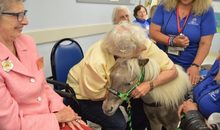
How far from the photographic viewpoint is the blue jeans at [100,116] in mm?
1871

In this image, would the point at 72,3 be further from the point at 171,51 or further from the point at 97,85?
the point at 97,85

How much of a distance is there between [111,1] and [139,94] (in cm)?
237

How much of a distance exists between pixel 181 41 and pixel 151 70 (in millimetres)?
473

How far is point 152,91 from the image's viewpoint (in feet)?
5.91

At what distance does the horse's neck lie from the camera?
5.71 ft

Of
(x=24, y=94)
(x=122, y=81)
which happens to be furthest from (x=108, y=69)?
(x=24, y=94)

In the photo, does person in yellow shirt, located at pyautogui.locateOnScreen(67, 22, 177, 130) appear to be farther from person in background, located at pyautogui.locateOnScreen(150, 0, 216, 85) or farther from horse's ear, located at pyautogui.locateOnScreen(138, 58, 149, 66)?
person in background, located at pyautogui.locateOnScreen(150, 0, 216, 85)

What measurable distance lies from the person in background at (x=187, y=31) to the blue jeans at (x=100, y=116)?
0.65 m

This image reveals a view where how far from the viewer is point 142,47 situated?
170 centimetres

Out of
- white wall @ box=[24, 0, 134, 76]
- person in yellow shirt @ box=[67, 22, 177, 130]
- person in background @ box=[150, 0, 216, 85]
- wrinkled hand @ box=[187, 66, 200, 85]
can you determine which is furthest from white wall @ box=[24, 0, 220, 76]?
wrinkled hand @ box=[187, 66, 200, 85]

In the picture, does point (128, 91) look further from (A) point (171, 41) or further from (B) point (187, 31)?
(B) point (187, 31)

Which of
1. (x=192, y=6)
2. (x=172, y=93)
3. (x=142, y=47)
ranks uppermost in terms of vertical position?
(x=192, y=6)

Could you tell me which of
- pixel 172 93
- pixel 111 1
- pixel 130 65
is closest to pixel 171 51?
pixel 172 93

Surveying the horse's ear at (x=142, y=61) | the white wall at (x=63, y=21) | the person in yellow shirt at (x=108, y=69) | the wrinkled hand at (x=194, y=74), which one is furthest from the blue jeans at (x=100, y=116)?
the white wall at (x=63, y=21)
